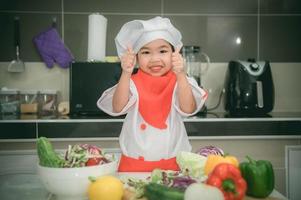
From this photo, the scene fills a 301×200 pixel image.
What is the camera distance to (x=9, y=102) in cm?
219

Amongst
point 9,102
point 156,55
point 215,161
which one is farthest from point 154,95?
point 9,102

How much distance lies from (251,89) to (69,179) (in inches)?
63.1

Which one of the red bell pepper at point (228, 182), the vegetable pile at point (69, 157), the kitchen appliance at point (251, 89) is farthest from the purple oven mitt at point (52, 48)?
the red bell pepper at point (228, 182)

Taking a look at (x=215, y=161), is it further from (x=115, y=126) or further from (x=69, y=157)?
(x=115, y=126)

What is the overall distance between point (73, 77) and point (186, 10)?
3.00 ft

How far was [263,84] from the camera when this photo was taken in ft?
7.22

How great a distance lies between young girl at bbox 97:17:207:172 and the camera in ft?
4.20

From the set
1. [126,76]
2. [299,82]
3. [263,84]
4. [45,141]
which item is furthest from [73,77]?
[299,82]

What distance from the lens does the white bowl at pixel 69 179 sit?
786 millimetres

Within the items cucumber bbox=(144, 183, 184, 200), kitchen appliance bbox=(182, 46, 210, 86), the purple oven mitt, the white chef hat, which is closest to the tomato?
cucumber bbox=(144, 183, 184, 200)

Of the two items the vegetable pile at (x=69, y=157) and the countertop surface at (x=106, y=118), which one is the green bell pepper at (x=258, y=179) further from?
the countertop surface at (x=106, y=118)

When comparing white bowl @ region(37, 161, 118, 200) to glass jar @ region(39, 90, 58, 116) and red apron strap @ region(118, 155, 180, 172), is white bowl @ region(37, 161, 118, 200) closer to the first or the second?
red apron strap @ region(118, 155, 180, 172)

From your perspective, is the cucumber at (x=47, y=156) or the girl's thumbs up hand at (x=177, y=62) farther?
the girl's thumbs up hand at (x=177, y=62)

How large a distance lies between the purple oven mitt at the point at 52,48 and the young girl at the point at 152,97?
109cm
